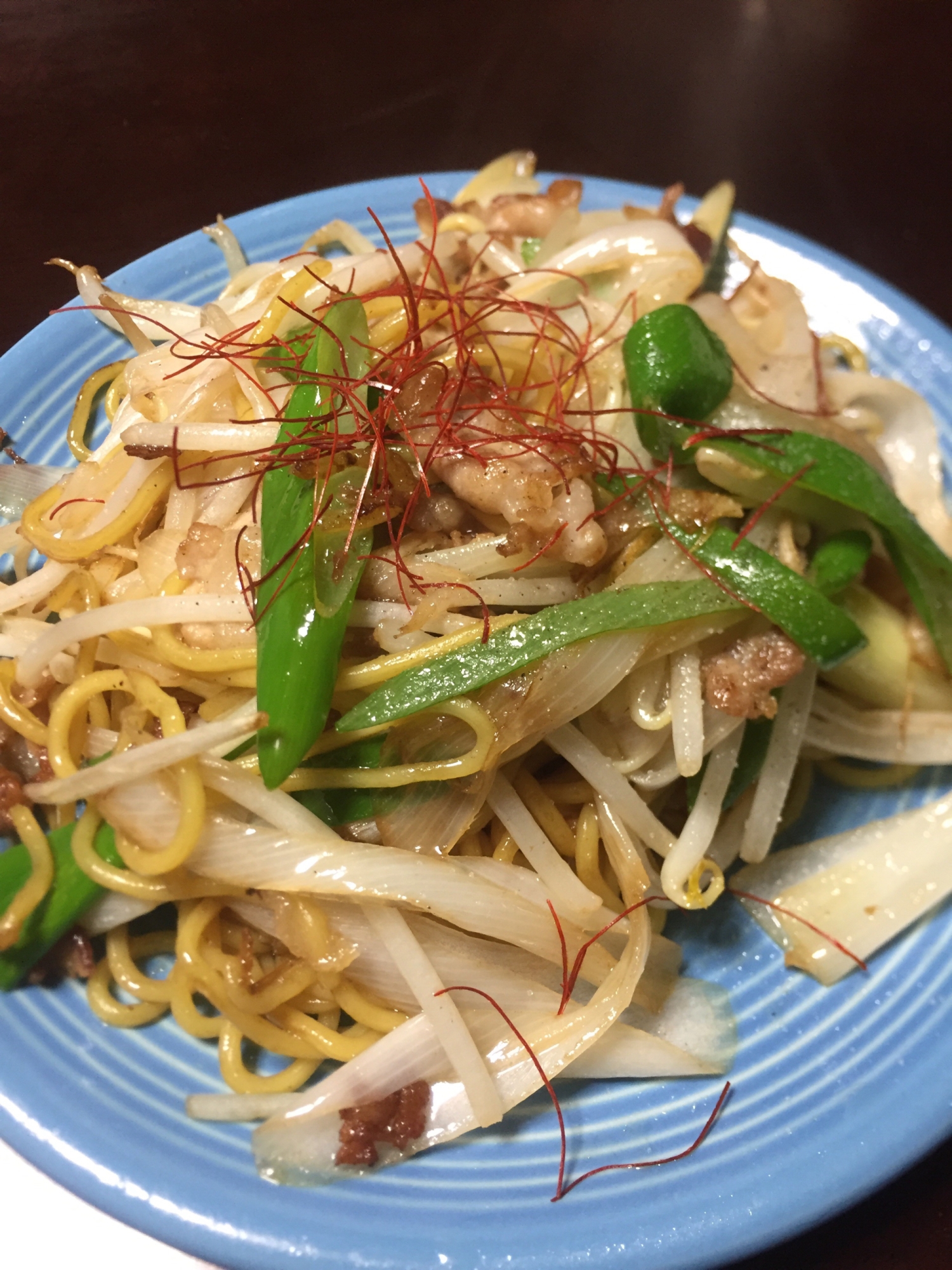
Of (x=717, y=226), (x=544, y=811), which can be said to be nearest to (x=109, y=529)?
(x=544, y=811)

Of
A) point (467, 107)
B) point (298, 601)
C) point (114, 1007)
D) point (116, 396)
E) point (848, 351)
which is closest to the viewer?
point (298, 601)

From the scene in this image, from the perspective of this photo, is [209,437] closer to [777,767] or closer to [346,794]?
[346,794]

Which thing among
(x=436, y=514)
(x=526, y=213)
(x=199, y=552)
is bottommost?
(x=199, y=552)

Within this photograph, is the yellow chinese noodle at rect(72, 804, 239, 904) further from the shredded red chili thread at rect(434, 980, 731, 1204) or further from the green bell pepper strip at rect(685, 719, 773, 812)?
the green bell pepper strip at rect(685, 719, 773, 812)

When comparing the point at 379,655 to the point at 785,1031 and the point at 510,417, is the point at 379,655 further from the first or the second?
the point at 785,1031

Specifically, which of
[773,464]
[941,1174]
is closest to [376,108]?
[773,464]

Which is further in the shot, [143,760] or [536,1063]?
[536,1063]
